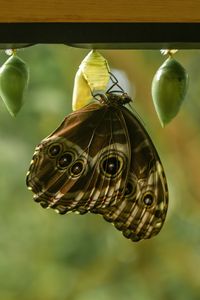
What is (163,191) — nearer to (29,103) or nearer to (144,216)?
(144,216)

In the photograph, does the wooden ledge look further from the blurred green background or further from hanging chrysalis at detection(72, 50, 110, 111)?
the blurred green background

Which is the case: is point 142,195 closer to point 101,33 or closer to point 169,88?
point 169,88

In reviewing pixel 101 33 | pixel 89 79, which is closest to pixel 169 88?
pixel 89 79

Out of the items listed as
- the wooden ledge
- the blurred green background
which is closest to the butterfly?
the wooden ledge
